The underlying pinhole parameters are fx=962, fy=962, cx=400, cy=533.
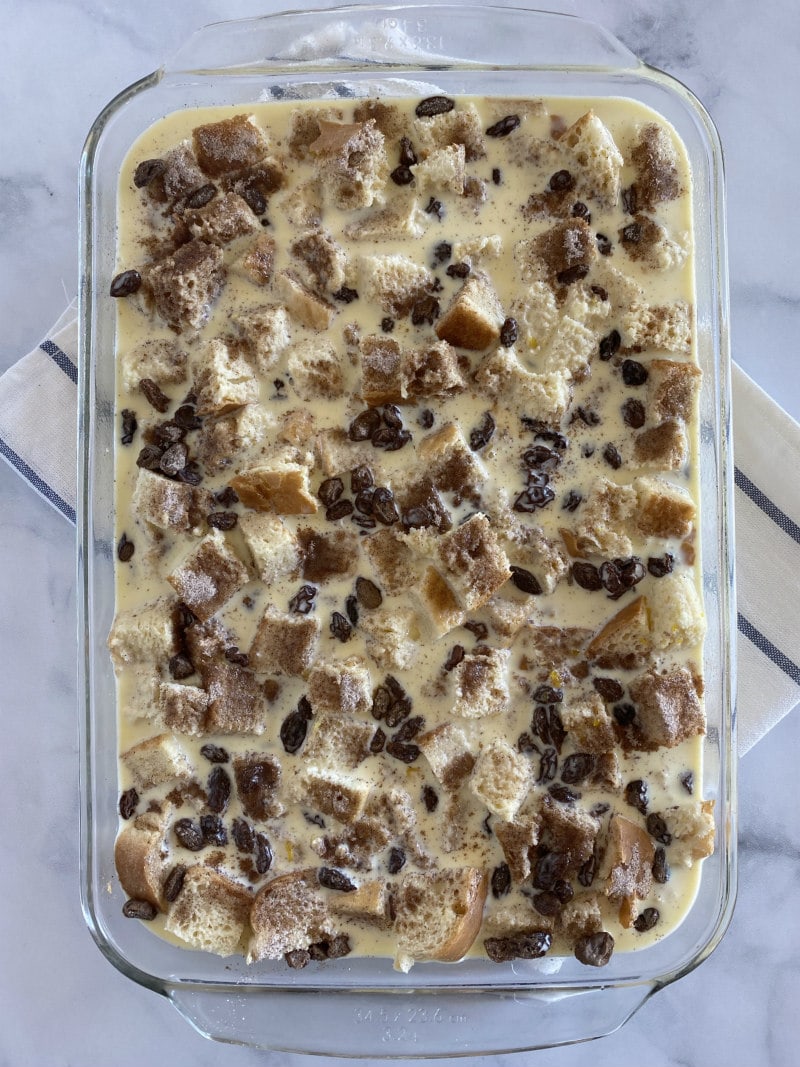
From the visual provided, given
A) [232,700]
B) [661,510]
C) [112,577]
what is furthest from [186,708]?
[661,510]

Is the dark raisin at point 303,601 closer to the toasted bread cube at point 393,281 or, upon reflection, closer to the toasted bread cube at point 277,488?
the toasted bread cube at point 277,488

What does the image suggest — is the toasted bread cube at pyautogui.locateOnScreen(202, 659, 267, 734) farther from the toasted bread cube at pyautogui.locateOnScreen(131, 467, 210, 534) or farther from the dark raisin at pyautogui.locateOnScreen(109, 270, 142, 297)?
the dark raisin at pyautogui.locateOnScreen(109, 270, 142, 297)

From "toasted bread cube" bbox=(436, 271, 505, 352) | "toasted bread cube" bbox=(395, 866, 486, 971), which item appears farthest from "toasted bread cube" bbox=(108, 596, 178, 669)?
"toasted bread cube" bbox=(436, 271, 505, 352)

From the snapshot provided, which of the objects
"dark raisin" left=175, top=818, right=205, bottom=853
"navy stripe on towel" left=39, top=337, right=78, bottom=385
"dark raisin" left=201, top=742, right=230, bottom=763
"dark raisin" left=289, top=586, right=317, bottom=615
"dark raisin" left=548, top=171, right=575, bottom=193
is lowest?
"dark raisin" left=175, top=818, right=205, bottom=853

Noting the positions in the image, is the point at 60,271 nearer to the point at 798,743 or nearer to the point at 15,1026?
the point at 15,1026

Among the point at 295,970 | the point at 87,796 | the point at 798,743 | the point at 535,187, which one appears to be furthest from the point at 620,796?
the point at 535,187

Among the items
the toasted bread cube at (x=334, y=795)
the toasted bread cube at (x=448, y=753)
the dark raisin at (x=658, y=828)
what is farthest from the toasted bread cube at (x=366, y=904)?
the dark raisin at (x=658, y=828)

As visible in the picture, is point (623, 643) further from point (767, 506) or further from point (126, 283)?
point (126, 283)

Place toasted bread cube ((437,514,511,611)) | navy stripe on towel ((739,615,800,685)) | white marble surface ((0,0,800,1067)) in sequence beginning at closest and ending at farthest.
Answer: toasted bread cube ((437,514,511,611))
navy stripe on towel ((739,615,800,685))
white marble surface ((0,0,800,1067))
